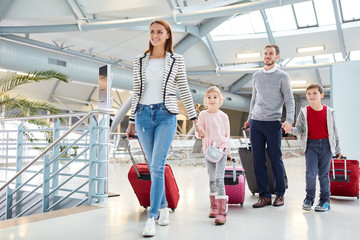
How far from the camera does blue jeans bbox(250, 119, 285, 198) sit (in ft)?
11.9

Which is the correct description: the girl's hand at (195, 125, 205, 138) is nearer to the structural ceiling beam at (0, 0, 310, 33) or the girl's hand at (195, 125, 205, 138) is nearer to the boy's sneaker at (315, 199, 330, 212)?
the boy's sneaker at (315, 199, 330, 212)

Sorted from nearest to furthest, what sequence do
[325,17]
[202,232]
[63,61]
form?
[202,232]
[63,61]
[325,17]

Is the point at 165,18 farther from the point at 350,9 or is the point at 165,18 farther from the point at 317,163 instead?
the point at 350,9

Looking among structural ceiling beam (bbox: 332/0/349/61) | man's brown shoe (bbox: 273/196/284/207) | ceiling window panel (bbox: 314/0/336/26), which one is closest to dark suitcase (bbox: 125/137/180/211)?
man's brown shoe (bbox: 273/196/284/207)

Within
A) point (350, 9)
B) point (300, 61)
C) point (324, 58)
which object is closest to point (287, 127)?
point (350, 9)

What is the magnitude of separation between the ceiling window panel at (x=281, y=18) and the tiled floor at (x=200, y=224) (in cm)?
1099

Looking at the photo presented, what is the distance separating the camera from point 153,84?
105 inches

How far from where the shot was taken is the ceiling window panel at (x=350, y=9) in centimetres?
1253

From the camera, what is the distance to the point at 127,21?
9.05 meters

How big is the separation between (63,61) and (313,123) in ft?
28.4

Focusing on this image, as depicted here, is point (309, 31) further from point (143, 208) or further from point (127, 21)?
point (143, 208)

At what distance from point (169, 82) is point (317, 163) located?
1.88 m

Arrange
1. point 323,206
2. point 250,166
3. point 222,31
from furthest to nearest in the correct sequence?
point 222,31
point 250,166
point 323,206

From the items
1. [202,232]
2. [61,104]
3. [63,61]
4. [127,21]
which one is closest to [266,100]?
[202,232]
